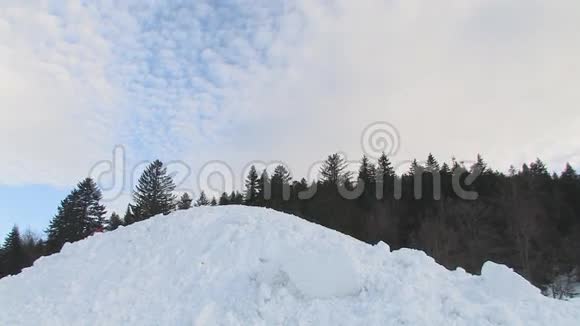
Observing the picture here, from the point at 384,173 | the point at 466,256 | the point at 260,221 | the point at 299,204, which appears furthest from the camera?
the point at 384,173

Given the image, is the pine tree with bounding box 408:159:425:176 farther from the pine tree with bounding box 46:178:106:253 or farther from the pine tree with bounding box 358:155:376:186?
the pine tree with bounding box 46:178:106:253

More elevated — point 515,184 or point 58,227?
point 515,184

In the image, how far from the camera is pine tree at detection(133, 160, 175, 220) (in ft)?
162

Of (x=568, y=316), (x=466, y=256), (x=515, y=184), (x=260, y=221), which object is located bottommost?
(x=466, y=256)

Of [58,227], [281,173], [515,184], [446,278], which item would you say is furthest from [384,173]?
[446,278]

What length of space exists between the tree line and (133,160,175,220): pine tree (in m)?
0.12

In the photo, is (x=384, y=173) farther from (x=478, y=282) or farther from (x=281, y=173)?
(x=478, y=282)

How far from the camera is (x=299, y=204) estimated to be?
155 feet

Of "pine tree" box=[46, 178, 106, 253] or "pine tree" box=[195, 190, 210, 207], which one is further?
"pine tree" box=[195, 190, 210, 207]

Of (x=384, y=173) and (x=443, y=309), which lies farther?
(x=384, y=173)

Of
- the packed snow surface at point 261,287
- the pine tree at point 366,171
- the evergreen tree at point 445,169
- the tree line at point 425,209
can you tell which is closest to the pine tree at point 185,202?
the tree line at point 425,209

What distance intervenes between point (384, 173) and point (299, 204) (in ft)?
49.6

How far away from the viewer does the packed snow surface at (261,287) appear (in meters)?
8.10

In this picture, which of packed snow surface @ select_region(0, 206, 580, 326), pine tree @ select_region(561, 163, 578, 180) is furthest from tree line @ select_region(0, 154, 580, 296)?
packed snow surface @ select_region(0, 206, 580, 326)
